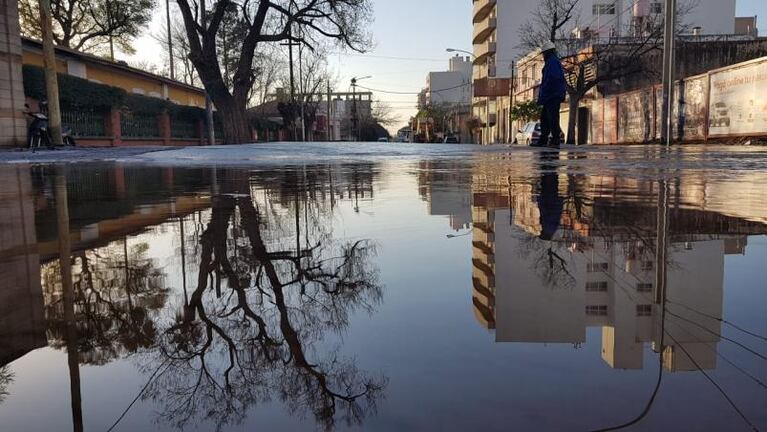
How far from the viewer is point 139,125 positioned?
91.5 feet

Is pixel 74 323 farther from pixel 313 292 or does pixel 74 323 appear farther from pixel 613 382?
pixel 613 382

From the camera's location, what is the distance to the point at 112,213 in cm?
353

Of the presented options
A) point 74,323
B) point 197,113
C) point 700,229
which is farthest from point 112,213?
point 197,113

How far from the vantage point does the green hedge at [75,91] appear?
19.6m

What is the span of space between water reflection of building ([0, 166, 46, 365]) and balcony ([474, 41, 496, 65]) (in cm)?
6299

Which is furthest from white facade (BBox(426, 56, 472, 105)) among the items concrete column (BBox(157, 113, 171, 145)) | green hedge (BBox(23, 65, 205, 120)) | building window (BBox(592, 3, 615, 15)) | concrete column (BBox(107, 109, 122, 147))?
concrete column (BBox(107, 109, 122, 147))

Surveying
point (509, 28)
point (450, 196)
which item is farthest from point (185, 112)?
point (509, 28)

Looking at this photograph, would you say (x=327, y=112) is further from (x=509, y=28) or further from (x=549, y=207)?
(x=549, y=207)

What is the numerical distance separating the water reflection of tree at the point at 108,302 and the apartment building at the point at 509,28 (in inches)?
1895

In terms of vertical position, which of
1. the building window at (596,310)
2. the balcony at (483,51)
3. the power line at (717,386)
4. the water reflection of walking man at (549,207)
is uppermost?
the balcony at (483,51)

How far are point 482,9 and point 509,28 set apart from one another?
581 cm

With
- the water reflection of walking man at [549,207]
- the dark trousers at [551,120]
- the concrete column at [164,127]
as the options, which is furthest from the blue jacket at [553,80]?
the concrete column at [164,127]

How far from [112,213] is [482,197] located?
2.32 m

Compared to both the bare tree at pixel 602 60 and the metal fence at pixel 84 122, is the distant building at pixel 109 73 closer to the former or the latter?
the metal fence at pixel 84 122
